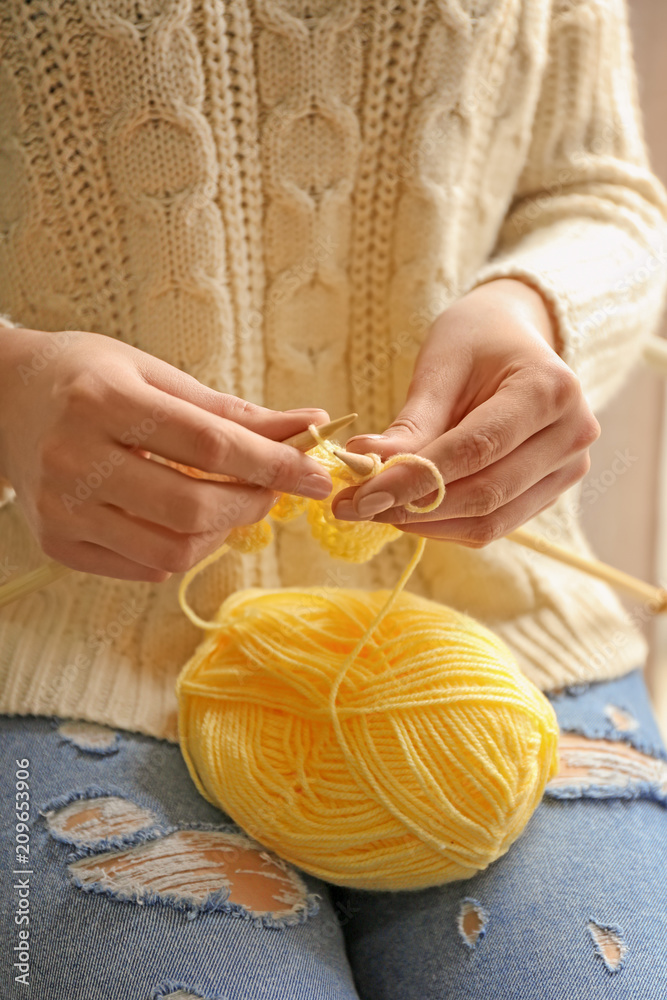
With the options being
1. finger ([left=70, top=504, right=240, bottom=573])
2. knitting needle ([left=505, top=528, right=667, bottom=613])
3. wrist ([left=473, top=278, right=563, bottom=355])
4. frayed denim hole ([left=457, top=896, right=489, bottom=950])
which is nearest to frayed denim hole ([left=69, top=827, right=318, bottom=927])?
frayed denim hole ([left=457, top=896, right=489, bottom=950])

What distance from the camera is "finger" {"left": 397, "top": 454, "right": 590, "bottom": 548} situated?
0.57 m

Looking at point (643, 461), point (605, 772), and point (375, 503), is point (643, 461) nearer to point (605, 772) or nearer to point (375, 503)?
point (605, 772)

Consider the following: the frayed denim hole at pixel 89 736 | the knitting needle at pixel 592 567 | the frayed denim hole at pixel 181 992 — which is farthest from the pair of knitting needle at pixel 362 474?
the frayed denim hole at pixel 181 992

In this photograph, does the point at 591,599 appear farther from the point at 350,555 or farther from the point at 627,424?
the point at 627,424

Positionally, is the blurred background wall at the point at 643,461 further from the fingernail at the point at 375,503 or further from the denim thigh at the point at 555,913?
the fingernail at the point at 375,503

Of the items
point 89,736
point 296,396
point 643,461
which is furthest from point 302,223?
point 643,461

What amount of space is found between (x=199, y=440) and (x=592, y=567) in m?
0.45

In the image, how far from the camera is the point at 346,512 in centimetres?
53

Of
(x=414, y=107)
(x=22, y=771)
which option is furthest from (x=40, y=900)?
(x=414, y=107)

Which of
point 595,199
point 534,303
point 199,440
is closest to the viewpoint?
point 199,440

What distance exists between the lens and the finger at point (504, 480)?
0.55 m

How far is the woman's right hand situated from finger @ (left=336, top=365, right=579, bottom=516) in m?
0.05

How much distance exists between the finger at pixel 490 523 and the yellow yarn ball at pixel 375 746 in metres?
0.08

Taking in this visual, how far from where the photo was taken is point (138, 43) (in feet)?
2.02
